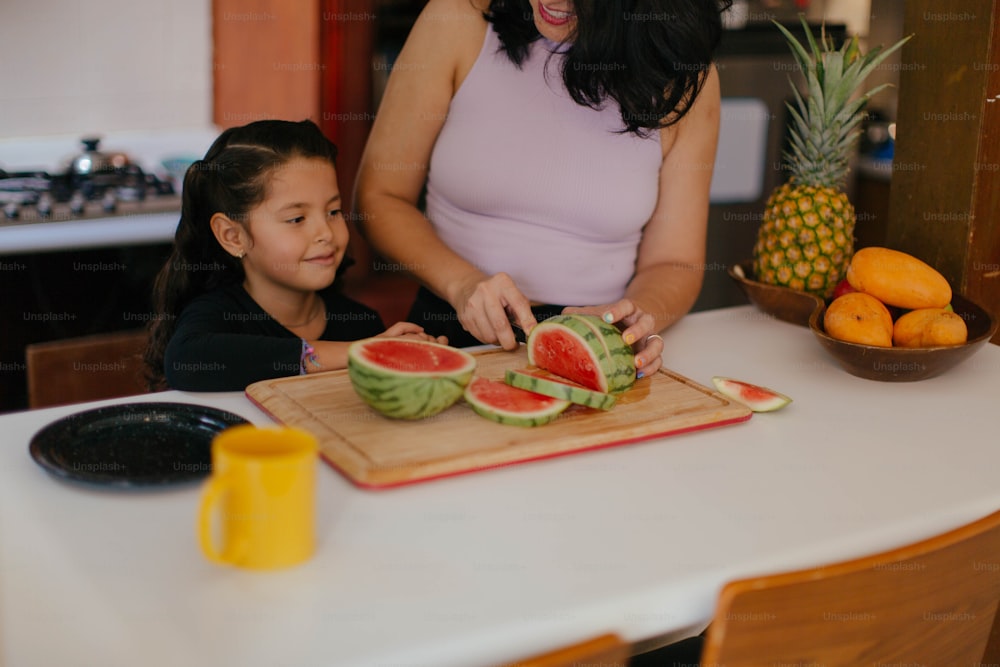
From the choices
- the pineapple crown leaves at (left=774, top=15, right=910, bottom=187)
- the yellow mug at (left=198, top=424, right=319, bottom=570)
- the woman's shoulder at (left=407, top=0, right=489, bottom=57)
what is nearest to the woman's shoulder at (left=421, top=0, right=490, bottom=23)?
the woman's shoulder at (left=407, top=0, right=489, bottom=57)

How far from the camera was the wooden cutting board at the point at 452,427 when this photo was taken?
4.46 feet

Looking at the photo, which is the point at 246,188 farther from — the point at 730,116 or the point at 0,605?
the point at 730,116

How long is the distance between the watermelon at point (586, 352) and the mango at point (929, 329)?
52cm

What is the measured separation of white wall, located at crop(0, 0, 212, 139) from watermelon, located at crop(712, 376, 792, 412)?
2811mm

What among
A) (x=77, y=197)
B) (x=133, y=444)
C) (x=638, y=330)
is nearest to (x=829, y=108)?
(x=638, y=330)

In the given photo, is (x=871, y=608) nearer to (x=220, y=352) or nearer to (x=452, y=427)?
(x=452, y=427)

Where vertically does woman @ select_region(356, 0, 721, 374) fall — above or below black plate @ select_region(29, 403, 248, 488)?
above

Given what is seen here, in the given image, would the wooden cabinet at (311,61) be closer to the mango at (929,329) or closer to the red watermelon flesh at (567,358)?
the red watermelon flesh at (567,358)

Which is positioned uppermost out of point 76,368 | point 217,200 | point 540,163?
point 540,163

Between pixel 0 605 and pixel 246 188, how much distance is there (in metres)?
1.17

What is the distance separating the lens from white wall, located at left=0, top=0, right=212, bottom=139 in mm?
3473

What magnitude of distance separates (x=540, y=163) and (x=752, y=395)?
739mm

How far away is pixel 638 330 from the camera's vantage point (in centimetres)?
177

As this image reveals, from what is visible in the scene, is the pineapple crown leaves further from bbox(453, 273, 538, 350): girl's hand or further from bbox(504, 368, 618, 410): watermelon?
bbox(504, 368, 618, 410): watermelon
